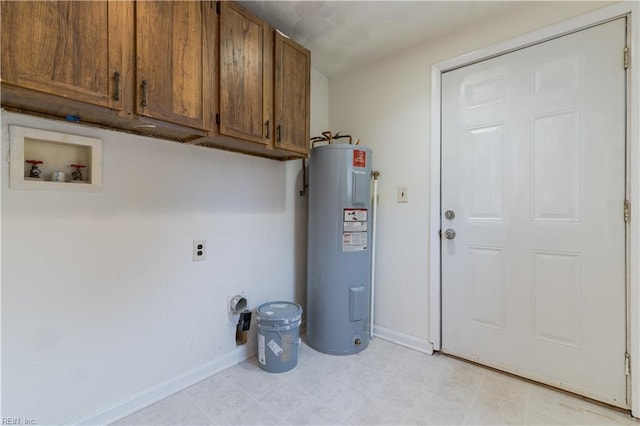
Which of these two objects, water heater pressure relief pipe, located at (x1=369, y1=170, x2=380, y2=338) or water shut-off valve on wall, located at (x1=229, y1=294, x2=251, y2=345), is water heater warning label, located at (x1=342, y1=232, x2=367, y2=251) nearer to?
water heater pressure relief pipe, located at (x1=369, y1=170, x2=380, y2=338)

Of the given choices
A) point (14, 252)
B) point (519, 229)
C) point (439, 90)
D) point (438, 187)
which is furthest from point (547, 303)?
point (14, 252)

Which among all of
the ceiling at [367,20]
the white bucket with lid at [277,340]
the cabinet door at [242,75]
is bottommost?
the white bucket with lid at [277,340]

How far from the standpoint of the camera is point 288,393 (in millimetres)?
1742

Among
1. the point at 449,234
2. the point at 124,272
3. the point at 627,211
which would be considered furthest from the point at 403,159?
the point at 124,272

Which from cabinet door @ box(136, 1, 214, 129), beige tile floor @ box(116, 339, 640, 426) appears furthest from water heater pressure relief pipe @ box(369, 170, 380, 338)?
cabinet door @ box(136, 1, 214, 129)

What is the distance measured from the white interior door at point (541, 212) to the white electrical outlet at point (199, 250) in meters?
1.76

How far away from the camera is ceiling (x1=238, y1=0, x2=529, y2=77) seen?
1837 millimetres

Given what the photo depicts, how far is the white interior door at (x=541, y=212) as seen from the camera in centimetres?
163

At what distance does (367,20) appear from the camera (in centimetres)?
198

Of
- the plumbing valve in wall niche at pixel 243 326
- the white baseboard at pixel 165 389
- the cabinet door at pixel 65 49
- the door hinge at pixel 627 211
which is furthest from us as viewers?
the plumbing valve in wall niche at pixel 243 326

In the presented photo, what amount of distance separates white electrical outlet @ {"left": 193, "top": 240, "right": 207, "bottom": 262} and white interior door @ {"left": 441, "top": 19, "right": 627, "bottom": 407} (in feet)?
5.77

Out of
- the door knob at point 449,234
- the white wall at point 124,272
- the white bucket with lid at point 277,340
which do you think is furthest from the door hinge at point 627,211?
the white wall at point 124,272

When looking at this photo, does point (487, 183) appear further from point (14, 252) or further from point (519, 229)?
point (14, 252)

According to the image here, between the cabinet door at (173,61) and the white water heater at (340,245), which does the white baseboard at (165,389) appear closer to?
the white water heater at (340,245)
